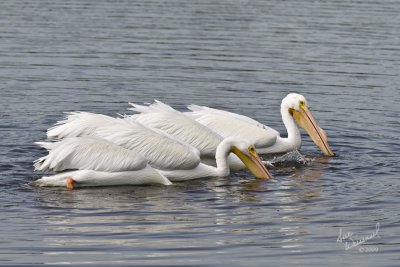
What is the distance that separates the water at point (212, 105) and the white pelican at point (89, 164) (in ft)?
0.40

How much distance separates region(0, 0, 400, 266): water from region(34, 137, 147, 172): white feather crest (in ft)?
0.74

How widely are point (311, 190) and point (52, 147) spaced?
7.41 feet

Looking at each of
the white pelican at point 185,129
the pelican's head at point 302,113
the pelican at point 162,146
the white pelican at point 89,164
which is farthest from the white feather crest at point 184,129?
the pelican's head at point 302,113

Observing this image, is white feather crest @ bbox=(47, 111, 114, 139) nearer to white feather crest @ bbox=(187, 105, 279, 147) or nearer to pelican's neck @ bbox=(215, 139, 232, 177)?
pelican's neck @ bbox=(215, 139, 232, 177)

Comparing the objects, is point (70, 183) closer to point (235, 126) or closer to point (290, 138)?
point (235, 126)

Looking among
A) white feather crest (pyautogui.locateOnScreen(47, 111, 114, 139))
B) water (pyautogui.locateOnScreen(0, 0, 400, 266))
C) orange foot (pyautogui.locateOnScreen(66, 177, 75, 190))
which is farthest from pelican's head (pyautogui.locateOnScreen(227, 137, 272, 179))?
orange foot (pyautogui.locateOnScreen(66, 177, 75, 190))

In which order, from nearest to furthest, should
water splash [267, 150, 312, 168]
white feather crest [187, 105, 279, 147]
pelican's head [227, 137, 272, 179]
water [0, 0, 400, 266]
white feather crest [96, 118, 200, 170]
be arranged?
water [0, 0, 400, 266] < white feather crest [96, 118, 200, 170] < pelican's head [227, 137, 272, 179] < water splash [267, 150, 312, 168] < white feather crest [187, 105, 279, 147]

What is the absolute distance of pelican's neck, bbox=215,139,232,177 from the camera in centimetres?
991

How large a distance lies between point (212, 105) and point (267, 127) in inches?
68.1

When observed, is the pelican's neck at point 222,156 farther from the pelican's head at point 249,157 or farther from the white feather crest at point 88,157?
the white feather crest at point 88,157

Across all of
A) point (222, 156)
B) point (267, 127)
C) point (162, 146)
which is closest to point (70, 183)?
point (162, 146)

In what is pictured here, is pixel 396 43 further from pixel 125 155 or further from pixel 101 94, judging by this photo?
pixel 125 155

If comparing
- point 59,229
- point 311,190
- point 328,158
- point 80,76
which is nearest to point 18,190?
point 59,229

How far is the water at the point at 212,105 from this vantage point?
742cm
